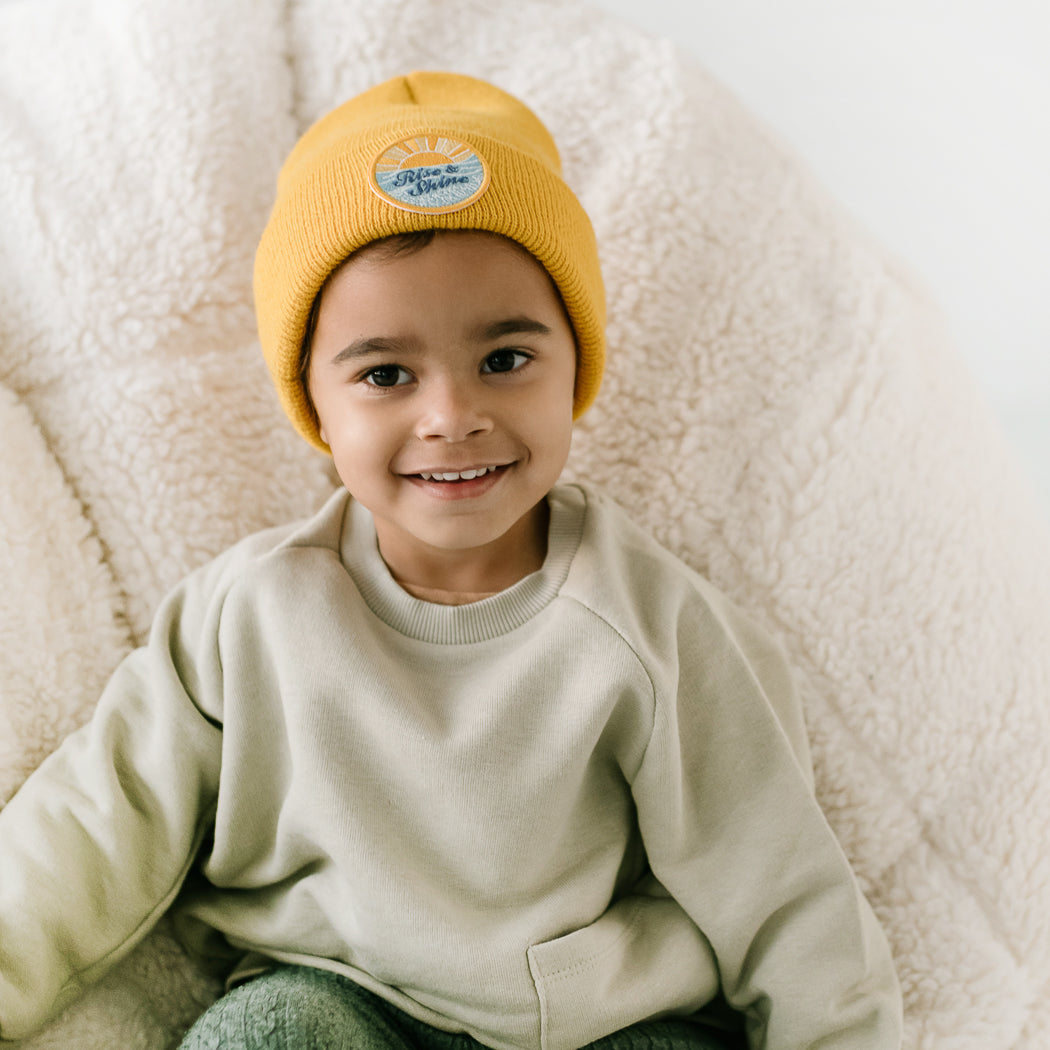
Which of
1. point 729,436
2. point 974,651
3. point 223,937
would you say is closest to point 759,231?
point 729,436

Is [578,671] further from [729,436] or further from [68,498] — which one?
[68,498]

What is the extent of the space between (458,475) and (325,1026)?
435mm

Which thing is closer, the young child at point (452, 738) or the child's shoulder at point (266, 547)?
the young child at point (452, 738)

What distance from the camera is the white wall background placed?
1.40 m

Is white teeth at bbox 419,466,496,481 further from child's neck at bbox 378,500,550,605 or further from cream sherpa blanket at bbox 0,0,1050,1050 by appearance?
cream sherpa blanket at bbox 0,0,1050,1050

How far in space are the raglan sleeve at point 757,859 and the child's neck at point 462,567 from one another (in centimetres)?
15

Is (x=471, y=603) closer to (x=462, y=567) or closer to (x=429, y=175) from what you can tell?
(x=462, y=567)

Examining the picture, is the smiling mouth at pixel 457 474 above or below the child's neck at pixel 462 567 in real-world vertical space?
above

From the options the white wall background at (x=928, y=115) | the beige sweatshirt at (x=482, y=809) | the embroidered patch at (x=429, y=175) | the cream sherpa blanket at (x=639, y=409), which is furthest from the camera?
the white wall background at (x=928, y=115)

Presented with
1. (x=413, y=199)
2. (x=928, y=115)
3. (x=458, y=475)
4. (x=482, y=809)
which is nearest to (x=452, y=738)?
(x=482, y=809)

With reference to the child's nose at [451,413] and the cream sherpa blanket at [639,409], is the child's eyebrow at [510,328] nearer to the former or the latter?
the child's nose at [451,413]

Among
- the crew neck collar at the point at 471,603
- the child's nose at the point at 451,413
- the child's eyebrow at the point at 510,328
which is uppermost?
the child's eyebrow at the point at 510,328

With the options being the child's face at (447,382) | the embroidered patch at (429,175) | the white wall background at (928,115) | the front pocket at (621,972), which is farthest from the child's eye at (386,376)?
the white wall background at (928,115)

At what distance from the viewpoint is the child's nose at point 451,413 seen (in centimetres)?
84
